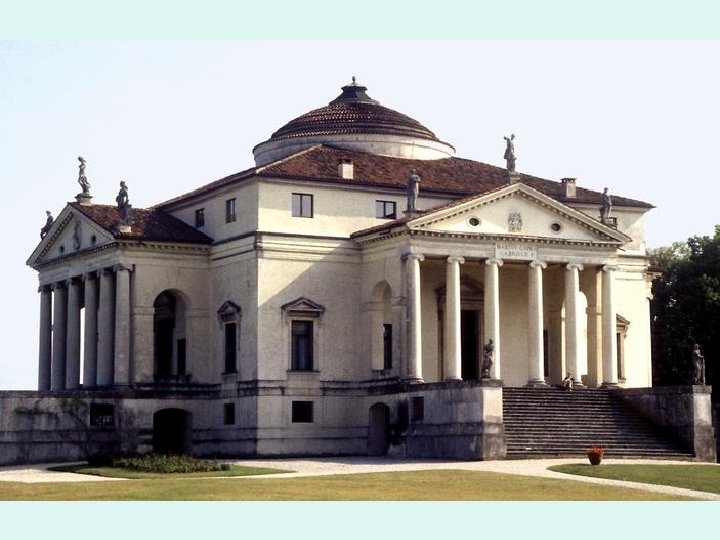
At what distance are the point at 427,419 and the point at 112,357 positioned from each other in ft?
56.9

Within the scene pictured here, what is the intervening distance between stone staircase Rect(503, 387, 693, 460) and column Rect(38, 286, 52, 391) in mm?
26516

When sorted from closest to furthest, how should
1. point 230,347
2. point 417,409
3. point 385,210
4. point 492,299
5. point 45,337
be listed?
point 417,409 → point 492,299 → point 230,347 → point 385,210 → point 45,337

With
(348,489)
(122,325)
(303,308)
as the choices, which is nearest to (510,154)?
(303,308)

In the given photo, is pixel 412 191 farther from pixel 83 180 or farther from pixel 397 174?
pixel 83 180

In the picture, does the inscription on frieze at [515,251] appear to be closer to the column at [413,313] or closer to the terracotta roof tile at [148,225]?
the column at [413,313]

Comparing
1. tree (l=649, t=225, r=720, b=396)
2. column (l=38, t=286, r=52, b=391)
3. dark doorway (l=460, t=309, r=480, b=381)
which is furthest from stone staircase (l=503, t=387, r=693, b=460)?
column (l=38, t=286, r=52, b=391)

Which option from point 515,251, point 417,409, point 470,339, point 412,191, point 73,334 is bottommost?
point 417,409

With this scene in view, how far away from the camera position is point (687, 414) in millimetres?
70812

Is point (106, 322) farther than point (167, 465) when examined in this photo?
Yes

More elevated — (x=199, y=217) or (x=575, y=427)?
(x=199, y=217)

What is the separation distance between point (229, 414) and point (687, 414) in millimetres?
20794

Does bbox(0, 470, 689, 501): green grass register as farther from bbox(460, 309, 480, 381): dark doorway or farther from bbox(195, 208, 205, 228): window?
bbox(195, 208, 205, 228): window

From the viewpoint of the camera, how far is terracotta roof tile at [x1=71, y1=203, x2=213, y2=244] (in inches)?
3061

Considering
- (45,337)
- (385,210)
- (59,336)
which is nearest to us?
(385,210)
